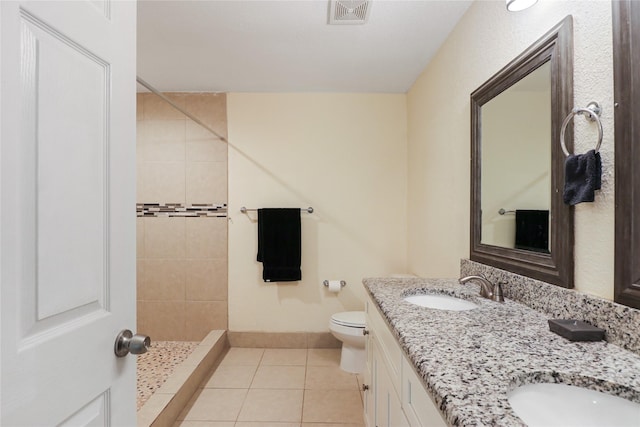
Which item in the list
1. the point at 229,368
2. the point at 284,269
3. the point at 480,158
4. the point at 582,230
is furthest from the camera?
the point at 284,269

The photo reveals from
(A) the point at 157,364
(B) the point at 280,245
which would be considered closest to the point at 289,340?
(B) the point at 280,245

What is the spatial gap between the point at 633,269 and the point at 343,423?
1613mm

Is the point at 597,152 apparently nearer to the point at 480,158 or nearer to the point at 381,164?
the point at 480,158

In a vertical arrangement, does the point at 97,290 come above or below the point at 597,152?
below

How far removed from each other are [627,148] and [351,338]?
75.1 inches

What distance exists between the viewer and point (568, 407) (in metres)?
0.67

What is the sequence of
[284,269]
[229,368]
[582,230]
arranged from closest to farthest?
1. [582,230]
2. [229,368]
3. [284,269]

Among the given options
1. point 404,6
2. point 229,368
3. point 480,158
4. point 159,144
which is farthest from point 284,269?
point 404,6

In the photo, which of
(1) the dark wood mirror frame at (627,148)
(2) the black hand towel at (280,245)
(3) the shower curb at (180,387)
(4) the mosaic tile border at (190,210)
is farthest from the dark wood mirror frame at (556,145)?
(4) the mosaic tile border at (190,210)

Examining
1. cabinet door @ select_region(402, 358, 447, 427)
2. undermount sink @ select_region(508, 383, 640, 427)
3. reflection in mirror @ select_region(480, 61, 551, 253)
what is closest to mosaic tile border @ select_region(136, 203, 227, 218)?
reflection in mirror @ select_region(480, 61, 551, 253)

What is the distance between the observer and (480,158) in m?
1.60

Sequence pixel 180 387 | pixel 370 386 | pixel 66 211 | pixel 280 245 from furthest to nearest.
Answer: pixel 280 245 < pixel 180 387 < pixel 370 386 < pixel 66 211

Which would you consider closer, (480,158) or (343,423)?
(480,158)

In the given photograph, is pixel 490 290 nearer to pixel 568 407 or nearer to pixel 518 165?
pixel 518 165
